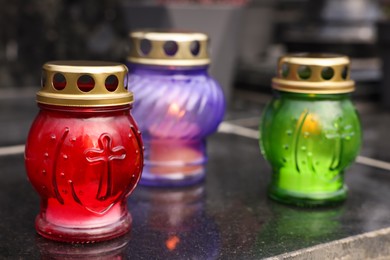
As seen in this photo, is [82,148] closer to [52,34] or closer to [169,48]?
[169,48]

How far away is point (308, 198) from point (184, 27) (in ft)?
2.58

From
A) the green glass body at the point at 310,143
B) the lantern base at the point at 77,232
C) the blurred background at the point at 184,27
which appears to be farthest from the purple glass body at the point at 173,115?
the blurred background at the point at 184,27

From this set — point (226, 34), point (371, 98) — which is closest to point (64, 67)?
point (226, 34)

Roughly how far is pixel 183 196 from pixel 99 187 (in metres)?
0.23

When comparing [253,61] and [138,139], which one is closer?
[138,139]

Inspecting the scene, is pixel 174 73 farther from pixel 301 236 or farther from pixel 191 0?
pixel 191 0

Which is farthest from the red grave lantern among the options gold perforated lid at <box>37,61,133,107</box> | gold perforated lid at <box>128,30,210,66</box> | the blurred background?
the blurred background

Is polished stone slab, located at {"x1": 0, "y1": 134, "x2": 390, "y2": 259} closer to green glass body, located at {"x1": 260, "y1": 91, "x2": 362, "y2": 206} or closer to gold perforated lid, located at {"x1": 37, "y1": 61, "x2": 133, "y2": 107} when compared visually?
green glass body, located at {"x1": 260, "y1": 91, "x2": 362, "y2": 206}

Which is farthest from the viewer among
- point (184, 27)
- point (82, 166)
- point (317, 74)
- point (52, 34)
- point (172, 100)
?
point (52, 34)

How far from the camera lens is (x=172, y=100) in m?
0.85

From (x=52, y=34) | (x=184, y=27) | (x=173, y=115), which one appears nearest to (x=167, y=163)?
(x=173, y=115)

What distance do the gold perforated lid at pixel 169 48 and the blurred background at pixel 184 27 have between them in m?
0.59

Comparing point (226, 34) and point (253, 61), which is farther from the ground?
point (226, 34)

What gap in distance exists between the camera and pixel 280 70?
0.78 m
